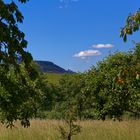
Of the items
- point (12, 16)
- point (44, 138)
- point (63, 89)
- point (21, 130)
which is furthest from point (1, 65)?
point (63, 89)

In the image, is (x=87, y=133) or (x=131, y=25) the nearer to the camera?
(x=131, y=25)

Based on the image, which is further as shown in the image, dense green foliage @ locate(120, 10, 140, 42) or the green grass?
the green grass

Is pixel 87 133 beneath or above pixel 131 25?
beneath

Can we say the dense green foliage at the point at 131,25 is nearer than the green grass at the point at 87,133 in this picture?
Yes

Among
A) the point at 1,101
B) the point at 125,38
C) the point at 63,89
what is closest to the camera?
the point at 125,38

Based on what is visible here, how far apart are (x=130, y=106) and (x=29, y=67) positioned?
27.3 m

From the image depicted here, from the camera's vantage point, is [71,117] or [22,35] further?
[71,117]

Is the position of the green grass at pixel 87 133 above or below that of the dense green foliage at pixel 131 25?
below

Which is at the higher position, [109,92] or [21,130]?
[109,92]

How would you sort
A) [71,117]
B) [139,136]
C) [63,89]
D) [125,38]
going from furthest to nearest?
1. [63,89]
2. [139,136]
3. [71,117]
4. [125,38]

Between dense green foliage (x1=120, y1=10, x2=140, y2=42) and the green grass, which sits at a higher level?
dense green foliage (x1=120, y1=10, x2=140, y2=42)

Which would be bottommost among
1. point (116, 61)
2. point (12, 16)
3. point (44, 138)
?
point (44, 138)

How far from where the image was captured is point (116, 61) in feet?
126

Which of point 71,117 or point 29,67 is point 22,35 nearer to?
point 29,67
